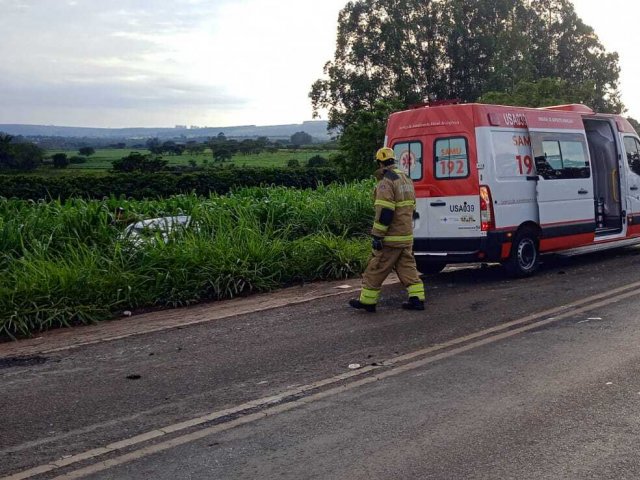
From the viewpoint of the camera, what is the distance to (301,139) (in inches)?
2931

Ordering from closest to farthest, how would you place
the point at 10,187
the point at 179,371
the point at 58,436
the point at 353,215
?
the point at 58,436, the point at 179,371, the point at 353,215, the point at 10,187

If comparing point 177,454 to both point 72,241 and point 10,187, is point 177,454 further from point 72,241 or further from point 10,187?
point 10,187

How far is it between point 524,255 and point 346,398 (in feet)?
20.9

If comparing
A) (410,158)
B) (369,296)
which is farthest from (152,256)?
(410,158)

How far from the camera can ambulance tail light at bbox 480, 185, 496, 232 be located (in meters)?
10.5

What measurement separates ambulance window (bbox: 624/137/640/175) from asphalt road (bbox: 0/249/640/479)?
509 cm

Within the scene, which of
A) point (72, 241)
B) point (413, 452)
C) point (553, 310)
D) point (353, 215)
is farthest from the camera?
point (353, 215)

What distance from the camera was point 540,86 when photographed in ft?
113

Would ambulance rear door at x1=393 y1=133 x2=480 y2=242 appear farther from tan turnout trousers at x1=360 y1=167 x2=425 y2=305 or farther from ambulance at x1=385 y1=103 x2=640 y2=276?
tan turnout trousers at x1=360 y1=167 x2=425 y2=305

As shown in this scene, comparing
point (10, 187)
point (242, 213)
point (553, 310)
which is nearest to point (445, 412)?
point (553, 310)

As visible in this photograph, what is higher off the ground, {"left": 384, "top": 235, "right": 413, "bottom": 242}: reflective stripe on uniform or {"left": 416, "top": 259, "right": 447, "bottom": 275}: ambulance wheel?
{"left": 384, "top": 235, "right": 413, "bottom": 242}: reflective stripe on uniform

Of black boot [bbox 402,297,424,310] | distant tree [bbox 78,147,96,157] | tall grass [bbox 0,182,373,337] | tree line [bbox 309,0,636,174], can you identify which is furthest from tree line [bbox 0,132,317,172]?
black boot [bbox 402,297,424,310]

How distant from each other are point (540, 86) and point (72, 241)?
2813cm

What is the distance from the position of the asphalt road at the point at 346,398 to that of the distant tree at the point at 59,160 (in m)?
34.1
